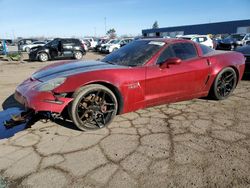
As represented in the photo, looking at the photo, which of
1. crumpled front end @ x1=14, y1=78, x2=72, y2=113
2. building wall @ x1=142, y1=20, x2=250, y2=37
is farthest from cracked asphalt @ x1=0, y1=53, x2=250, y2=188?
building wall @ x1=142, y1=20, x2=250, y2=37

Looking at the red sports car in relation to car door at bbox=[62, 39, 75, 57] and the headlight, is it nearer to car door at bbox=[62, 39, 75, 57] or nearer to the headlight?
the headlight

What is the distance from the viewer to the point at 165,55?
409 centimetres

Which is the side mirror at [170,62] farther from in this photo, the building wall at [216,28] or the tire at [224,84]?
the building wall at [216,28]

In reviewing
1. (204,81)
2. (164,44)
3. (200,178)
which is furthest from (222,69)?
(200,178)

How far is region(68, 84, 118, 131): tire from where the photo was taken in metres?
3.25

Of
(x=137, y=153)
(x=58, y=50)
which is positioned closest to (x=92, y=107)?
(x=137, y=153)

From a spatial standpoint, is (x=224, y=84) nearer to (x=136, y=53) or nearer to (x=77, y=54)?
(x=136, y=53)

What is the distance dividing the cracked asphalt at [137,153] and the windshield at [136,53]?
0.97 metres

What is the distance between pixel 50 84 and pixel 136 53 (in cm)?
170

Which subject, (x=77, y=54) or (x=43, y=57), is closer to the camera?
(x=43, y=57)

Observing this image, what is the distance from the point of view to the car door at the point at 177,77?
387 centimetres

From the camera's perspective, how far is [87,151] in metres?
2.90

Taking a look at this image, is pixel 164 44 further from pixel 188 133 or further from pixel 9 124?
pixel 9 124

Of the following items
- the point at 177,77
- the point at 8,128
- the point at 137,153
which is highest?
the point at 177,77
